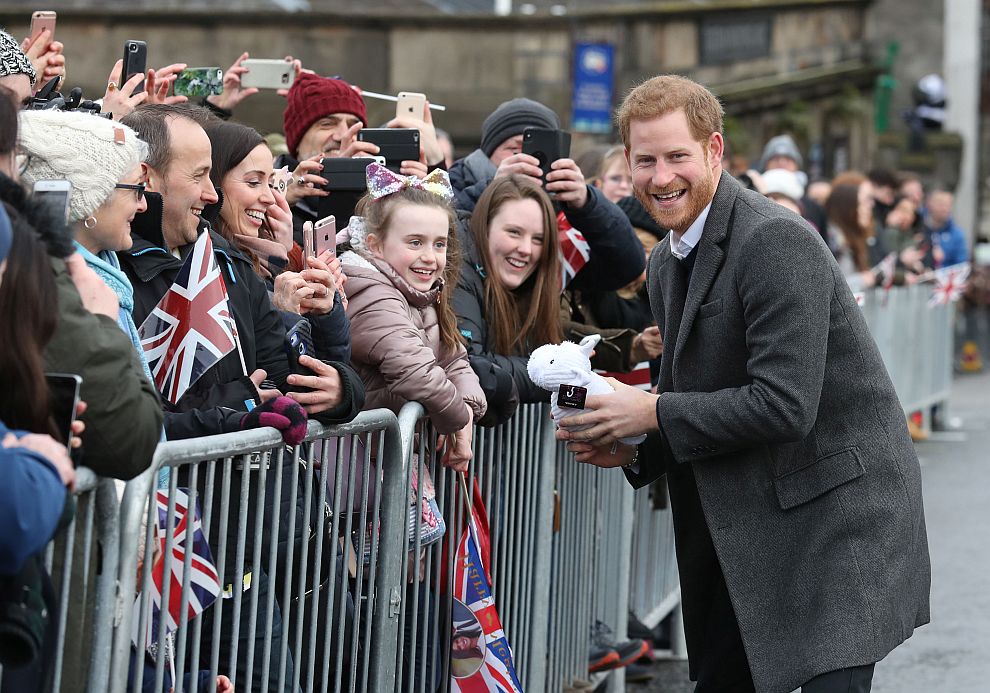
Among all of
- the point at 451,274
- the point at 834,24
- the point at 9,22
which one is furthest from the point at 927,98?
the point at 451,274

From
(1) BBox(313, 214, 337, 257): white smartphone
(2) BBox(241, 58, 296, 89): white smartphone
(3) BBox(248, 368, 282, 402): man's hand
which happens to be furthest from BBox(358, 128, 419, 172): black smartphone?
(3) BBox(248, 368, 282, 402): man's hand

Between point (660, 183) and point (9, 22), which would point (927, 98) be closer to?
point (9, 22)

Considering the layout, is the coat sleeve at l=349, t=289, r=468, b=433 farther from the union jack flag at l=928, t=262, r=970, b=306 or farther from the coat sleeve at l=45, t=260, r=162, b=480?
the union jack flag at l=928, t=262, r=970, b=306

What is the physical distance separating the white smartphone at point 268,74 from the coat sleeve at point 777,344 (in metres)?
2.75

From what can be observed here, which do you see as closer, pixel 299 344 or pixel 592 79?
pixel 299 344

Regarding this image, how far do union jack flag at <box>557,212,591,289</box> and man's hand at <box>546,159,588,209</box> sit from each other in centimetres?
18

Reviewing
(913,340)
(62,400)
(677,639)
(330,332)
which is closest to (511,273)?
(330,332)

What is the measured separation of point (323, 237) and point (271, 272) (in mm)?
519

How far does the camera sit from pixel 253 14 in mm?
21750

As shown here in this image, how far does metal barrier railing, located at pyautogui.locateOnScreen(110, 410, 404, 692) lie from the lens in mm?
3221

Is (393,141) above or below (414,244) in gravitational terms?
above

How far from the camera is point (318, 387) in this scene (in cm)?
400

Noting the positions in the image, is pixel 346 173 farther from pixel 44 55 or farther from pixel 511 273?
pixel 44 55

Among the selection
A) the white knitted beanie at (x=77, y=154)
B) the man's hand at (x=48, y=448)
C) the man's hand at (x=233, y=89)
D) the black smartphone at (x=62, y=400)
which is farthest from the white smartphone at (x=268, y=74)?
the man's hand at (x=48, y=448)
